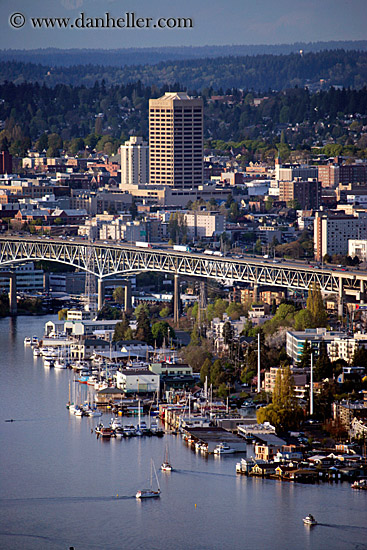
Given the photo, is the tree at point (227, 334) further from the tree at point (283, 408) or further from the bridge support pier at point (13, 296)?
the bridge support pier at point (13, 296)

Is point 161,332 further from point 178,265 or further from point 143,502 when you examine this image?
point 143,502

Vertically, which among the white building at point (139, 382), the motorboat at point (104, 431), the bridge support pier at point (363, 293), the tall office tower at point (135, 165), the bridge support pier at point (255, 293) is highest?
the tall office tower at point (135, 165)

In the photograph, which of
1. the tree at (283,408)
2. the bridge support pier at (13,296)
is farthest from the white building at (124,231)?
the tree at (283,408)

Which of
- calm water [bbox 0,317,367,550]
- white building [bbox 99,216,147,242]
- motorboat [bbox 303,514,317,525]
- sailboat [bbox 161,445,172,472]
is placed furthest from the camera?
white building [bbox 99,216,147,242]

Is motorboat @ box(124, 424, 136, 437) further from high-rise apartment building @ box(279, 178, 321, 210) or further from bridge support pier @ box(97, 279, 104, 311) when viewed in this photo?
high-rise apartment building @ box(279, 178, 321, 210)

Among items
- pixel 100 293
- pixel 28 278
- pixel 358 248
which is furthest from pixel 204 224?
pixel 100 293

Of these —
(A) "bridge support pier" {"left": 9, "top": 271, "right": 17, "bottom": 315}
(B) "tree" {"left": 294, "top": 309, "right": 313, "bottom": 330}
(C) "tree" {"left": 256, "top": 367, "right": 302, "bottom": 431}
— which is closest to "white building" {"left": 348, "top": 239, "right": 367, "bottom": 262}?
(A) "bridge support pier" {"left": 9, "top": 271, "right": 17, "bottom": 315}
